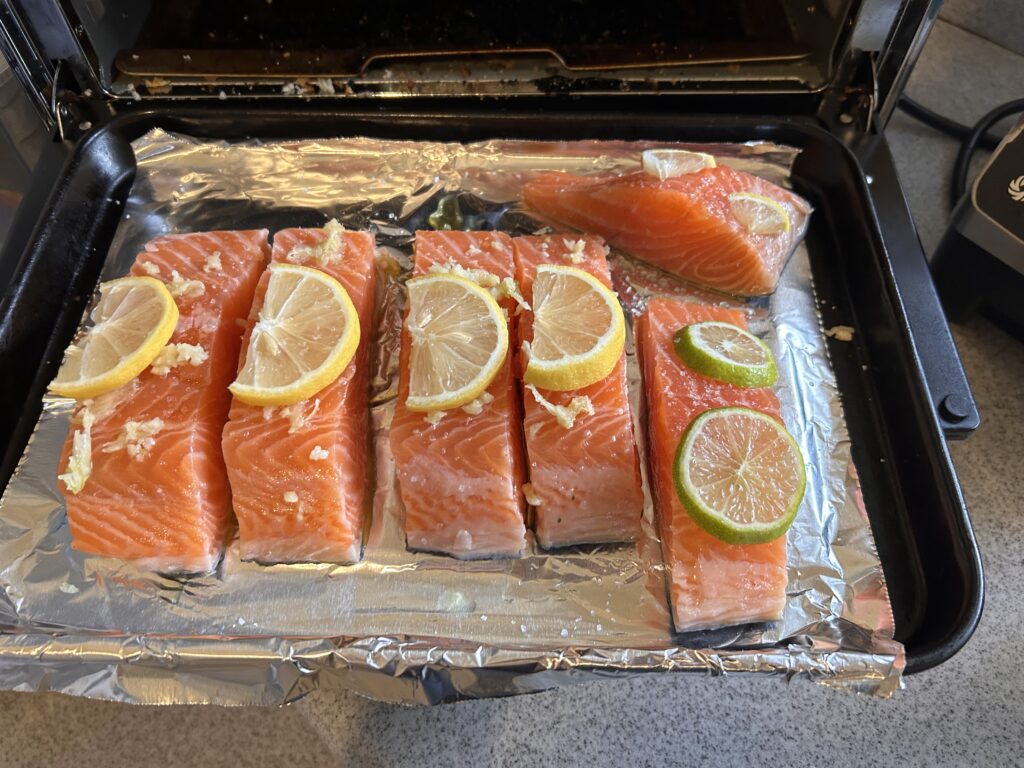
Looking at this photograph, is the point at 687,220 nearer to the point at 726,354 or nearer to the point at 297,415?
the point at 726,354

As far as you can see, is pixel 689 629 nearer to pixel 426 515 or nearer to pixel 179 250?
pixel 426 515

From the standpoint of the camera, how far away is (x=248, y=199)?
2.37 meters

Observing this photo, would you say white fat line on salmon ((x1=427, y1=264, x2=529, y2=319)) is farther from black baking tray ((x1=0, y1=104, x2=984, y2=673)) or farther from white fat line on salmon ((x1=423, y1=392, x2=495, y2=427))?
black baking tray ((x1=0, y1=104, x2=984, y2=673))

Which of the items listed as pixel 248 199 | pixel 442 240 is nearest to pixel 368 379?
pixel 442 240

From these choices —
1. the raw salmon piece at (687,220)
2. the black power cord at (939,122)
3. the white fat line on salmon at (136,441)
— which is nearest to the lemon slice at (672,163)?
the raw salmon piece at (687,220)

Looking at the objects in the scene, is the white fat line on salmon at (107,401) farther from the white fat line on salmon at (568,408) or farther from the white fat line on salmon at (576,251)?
the white fat line on salmon at (576,251)

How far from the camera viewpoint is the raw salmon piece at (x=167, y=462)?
1.74 metres

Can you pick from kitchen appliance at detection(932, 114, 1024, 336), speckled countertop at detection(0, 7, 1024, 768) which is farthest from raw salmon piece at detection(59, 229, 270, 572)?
kitchen appliance at detection(932, 114, 1024, 336)

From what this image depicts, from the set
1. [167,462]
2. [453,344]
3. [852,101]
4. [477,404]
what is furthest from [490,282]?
[852,101]

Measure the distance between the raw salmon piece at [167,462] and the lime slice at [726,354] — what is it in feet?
3.86

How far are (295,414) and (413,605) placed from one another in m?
0.52

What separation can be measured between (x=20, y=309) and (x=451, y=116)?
1.32 m

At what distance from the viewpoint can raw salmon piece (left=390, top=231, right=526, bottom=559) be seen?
1752 mm

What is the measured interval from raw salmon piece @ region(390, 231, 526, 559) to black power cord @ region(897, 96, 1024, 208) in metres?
1.79
